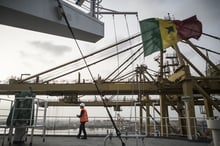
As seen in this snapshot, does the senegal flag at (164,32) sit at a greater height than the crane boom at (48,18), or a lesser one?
greater

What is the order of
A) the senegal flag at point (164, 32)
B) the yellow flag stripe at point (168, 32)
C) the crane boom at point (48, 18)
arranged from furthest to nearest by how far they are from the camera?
1. the yellow flag stripe at point (168, 32)
2. the senegal flag at point (164, 32)
3. the crane boom at point (48, 18)

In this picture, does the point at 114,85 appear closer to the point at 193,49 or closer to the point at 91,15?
the point at 193,49

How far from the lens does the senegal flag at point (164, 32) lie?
7.64 m

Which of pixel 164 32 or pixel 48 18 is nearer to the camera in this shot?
pixel 48 18

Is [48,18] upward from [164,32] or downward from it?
downward

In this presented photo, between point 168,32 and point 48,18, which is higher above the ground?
point 168,32

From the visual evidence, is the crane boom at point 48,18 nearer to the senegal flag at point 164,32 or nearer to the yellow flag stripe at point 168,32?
the senegal flag at point 164,32

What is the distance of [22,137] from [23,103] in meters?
1.05

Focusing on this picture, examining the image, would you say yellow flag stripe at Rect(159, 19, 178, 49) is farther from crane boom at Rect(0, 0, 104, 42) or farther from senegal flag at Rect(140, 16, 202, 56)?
crane boom at Rect(0, 0, 104, 42)

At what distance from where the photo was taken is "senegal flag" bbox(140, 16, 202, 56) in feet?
25.1

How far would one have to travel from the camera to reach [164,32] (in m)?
8.66

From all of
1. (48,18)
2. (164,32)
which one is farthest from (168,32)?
(48,18)

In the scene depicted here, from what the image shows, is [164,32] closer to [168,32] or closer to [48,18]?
[168,32]

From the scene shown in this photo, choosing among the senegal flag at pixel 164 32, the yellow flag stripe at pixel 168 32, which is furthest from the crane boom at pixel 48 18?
the yellow flag stripe at pixel 168 32
